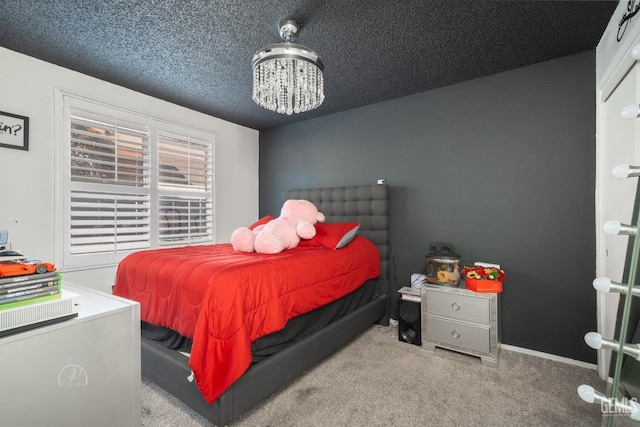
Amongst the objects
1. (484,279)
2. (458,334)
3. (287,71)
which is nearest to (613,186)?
(484,279)

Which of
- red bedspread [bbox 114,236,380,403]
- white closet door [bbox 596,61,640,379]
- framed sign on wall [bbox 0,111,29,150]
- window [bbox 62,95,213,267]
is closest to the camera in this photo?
red bedspread [bbox 114,236,380,403]

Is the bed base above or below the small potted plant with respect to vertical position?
below

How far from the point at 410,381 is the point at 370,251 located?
4.01ft

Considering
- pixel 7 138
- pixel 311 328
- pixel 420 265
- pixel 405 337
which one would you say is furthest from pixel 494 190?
pixel 7 138

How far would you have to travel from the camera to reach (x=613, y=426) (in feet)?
2.78

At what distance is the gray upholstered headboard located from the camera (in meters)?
3.07

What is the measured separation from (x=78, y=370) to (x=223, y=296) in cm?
62

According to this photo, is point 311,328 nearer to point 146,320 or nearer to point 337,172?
point 146,320

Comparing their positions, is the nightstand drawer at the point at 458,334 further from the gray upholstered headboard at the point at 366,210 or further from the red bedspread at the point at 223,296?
the red bedspread at the point at 223,296

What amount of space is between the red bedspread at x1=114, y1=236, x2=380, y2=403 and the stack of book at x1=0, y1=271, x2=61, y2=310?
0.62 metres

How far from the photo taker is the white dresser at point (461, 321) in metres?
2.21

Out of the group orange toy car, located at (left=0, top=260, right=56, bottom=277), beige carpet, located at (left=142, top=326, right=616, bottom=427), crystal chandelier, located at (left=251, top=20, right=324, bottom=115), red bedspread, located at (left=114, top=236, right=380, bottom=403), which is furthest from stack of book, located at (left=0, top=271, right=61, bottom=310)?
crystal chandelier, located at (left=251, top=20, right=324, bottom=115)

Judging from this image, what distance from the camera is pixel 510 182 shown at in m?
2.51

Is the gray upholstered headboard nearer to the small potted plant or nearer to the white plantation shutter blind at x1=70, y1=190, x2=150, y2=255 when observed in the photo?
the small potted plant
